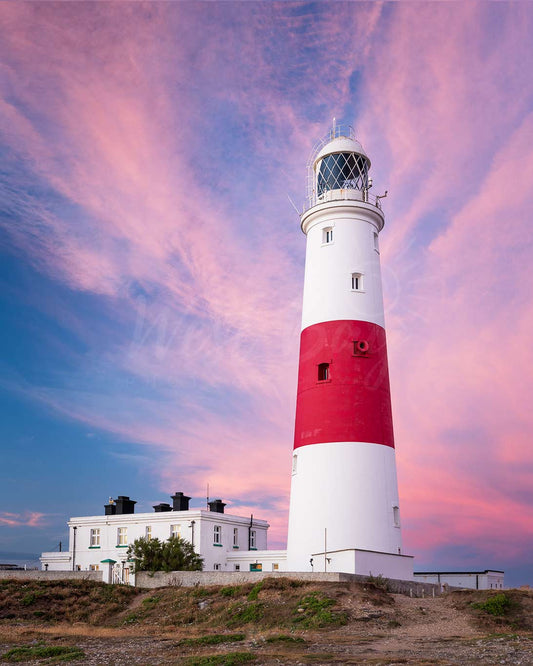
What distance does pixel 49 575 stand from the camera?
1353 inches

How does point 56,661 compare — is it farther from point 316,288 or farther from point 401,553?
point 316,288

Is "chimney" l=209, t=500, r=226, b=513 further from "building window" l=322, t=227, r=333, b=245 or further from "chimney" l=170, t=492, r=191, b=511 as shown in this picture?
"building window" l=322, t=227, r=333, b=245

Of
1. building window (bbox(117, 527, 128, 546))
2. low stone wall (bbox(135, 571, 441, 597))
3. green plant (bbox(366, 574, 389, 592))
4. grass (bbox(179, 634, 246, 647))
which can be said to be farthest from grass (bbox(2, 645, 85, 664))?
building window (bbox(117, 527, 128, 546))

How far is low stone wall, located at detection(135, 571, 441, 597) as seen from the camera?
2786cm

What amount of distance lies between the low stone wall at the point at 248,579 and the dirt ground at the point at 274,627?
32.3 inches

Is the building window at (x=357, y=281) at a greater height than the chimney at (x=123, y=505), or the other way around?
the building window at (x=357, y=281)

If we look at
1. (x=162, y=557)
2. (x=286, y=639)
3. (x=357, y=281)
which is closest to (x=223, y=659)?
(x=286, y=639)

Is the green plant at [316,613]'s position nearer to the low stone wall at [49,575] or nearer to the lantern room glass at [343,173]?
the low stone wall at [49,575]

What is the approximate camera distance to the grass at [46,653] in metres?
19.7

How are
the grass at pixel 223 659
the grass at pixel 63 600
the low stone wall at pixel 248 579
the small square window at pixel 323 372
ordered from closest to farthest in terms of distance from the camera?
the grass at pixel 223 659 → the low stone wall at pixel 248 579 → the grass at pixel 63 600 → the small square window at pixel 323 372

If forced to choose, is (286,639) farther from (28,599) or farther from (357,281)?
(357,281)

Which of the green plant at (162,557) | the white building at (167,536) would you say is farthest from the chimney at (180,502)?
the green plant at (162,557)

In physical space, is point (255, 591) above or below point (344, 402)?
below

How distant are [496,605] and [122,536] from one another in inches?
1116
